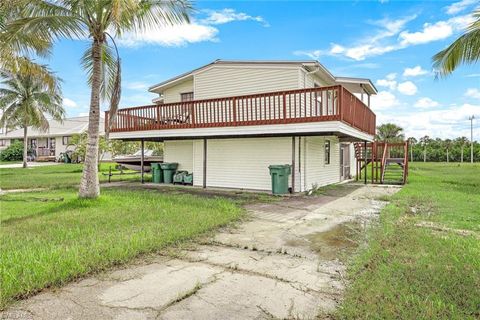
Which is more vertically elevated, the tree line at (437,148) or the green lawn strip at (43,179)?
the tree line at (437,148)

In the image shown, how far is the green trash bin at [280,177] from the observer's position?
11.6 m

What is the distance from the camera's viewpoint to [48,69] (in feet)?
40.7

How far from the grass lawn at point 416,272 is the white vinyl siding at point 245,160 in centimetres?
623

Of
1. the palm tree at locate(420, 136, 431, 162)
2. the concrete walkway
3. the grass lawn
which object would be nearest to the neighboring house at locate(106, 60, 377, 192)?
the grass lawn

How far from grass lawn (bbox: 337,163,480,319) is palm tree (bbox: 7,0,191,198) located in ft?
24.2

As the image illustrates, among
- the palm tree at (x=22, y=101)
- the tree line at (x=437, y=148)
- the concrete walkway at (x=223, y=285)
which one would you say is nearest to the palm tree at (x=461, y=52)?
the concrete walkway at (x=223, y=285)

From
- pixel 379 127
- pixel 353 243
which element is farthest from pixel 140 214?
pixel 379 127

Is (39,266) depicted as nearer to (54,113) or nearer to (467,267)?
(467,267)

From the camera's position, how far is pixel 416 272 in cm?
396

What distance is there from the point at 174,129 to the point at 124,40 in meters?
4.20

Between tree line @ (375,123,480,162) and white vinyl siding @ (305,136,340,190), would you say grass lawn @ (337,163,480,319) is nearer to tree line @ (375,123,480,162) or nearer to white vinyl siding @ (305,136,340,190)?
white vinyl siding @ (305,136,340,190)

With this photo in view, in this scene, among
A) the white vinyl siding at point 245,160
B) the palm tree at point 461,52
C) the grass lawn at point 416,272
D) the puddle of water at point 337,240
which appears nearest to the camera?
the grass lawn at point 416,272

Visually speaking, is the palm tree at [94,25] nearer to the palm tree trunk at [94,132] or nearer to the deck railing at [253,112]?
the palm tree trunk at [94,132]

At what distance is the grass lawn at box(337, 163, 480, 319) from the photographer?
3064mm
